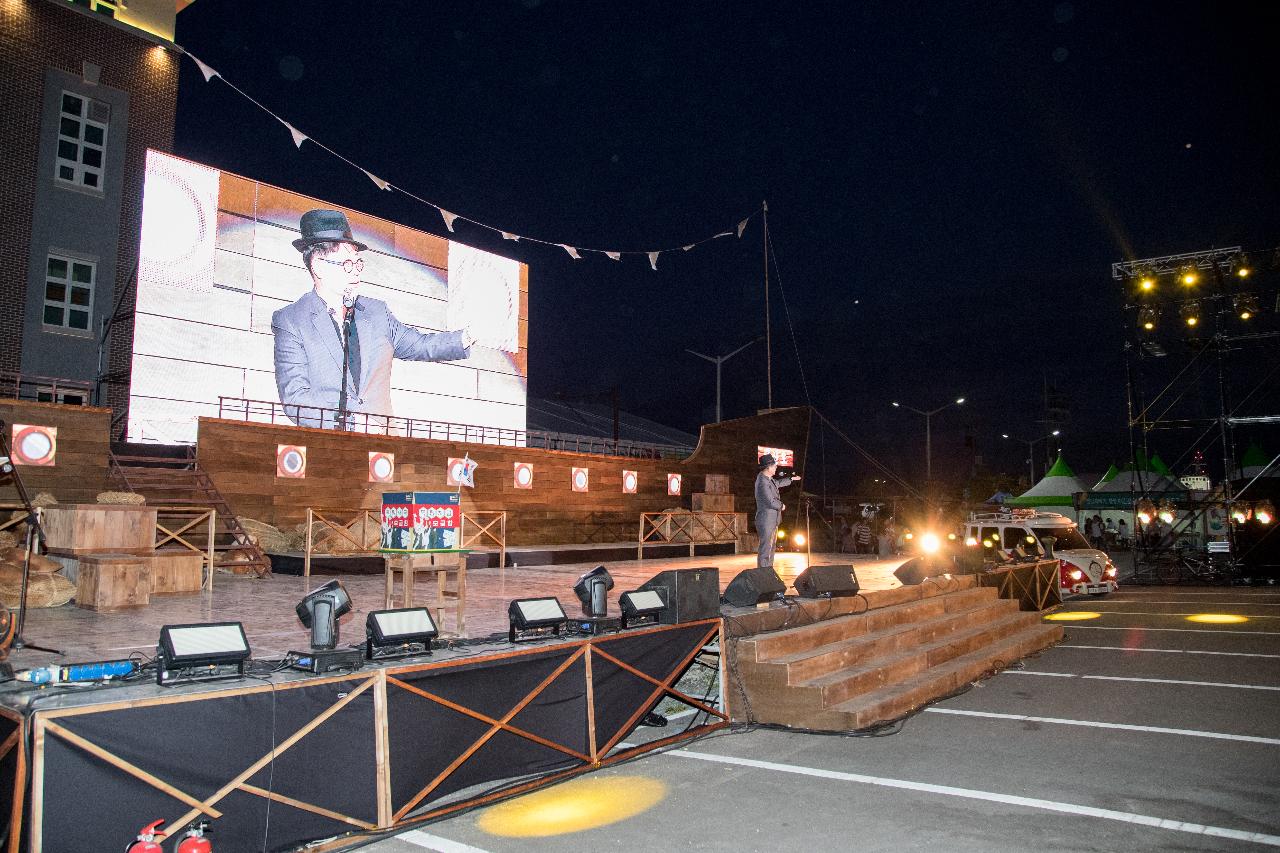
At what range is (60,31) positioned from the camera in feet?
62.4

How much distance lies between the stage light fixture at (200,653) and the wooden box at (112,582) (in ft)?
15.8

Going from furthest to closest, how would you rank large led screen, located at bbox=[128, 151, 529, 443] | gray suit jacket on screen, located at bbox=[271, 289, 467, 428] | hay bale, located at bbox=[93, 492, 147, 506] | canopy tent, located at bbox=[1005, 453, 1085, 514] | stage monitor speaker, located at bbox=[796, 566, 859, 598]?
canopy tent, located at bbox=[1005, 453, 1085, 514], gray suit jacket on screen, located at bbox=[271, 289, 467, 428], large led screen, located at bbox=[128, 151, 529, 443], hay bale, located at bbox=[93, 492, 147, 506], stage monitor speaker, located at bbox=[796, 566, 859, 598]

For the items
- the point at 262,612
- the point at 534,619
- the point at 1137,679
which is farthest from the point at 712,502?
the point at 534,619

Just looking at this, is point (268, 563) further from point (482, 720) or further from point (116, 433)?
point (482, 720)

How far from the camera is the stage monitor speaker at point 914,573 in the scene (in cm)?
1152

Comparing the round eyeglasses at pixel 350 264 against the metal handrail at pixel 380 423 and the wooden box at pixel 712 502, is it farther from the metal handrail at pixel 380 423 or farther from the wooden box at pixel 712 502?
the wooden box at pixel 712 502

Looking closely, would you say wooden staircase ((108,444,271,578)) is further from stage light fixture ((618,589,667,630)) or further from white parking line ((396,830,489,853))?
white parking line ((396,830,489,853))

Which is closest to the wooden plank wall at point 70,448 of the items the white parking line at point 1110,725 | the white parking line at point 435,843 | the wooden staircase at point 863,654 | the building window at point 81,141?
the building window at point 81,141

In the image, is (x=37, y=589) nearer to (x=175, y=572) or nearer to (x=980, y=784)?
(x=175, y=572)

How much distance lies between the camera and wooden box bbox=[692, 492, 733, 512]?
88.8 feet

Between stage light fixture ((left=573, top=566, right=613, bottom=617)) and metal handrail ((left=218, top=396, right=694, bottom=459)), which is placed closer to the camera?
stage light fixture ((left=573, top=566, right=613, bottom=617))

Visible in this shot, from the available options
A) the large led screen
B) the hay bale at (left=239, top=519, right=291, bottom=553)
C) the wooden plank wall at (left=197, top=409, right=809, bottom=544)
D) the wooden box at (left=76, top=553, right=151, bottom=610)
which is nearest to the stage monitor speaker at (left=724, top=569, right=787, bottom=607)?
the wooden box at (left=76, top=553, right=151, bottom=610)

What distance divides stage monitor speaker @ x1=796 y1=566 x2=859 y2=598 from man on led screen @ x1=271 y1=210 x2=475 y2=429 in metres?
13.1

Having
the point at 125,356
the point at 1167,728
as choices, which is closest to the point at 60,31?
the point at 125,356
